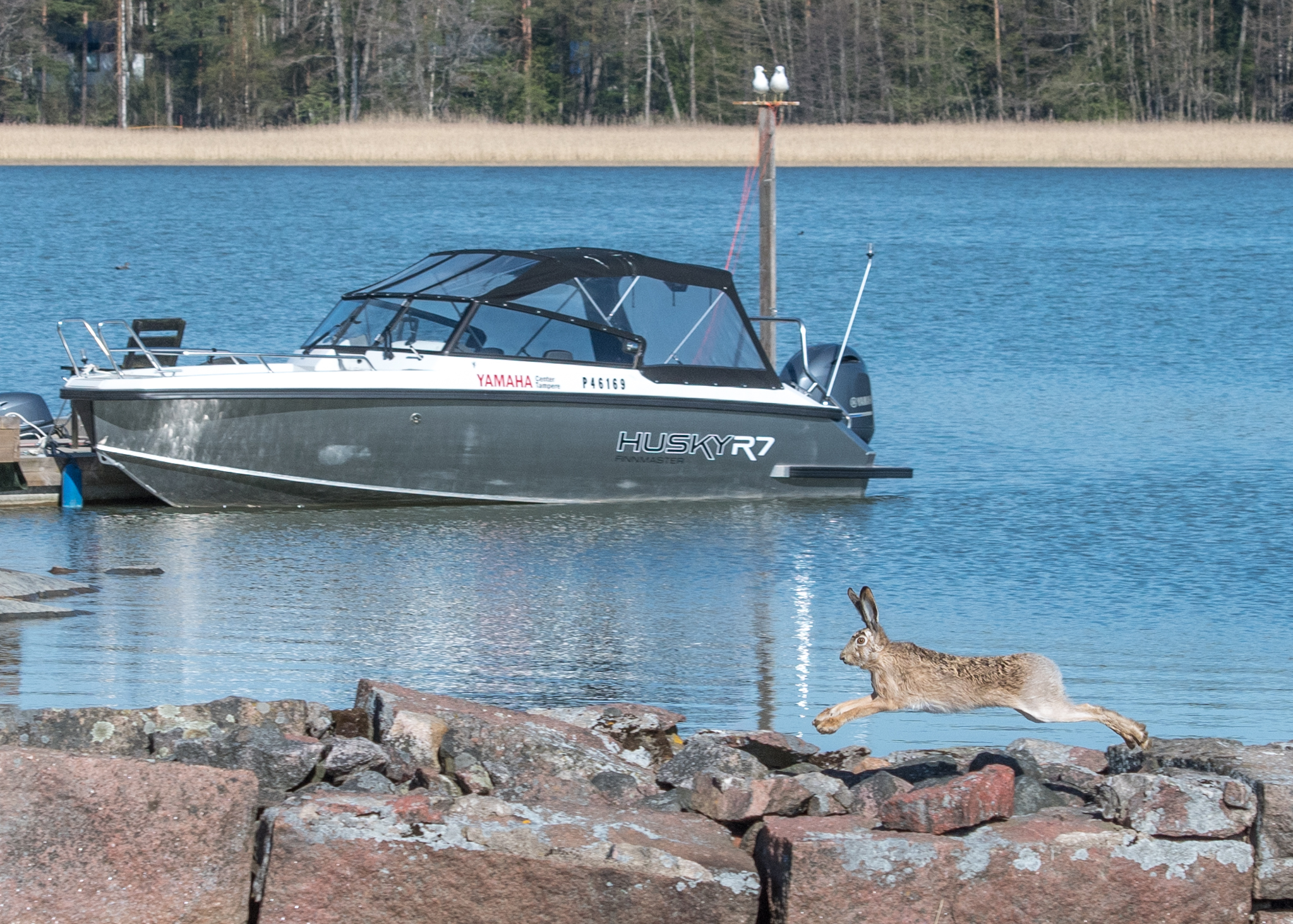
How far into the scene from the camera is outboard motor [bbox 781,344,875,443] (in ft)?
45.4

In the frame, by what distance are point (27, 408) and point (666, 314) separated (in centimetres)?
499

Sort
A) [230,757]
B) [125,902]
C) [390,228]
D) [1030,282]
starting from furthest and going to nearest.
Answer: [390,228]
[1030,282]
[230,757]
[125,902]

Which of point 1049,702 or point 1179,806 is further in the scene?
point 1049,702

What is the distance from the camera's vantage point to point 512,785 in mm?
5461

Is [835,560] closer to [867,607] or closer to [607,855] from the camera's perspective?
[867,607]

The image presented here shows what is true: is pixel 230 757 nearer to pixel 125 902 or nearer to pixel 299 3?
pixel 125 902

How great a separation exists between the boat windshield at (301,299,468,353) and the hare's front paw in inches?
282

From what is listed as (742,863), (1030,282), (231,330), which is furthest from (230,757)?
(1030,282)

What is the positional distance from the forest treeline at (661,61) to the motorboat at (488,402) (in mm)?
56820

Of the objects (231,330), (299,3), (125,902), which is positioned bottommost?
(125,902)

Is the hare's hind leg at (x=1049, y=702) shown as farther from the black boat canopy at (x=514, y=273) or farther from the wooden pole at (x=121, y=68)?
the wooden pole at (x=121, y=68)

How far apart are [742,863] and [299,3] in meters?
74.8

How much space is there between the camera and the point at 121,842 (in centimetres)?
464

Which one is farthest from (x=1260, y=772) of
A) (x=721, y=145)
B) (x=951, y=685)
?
(x=721, y=145)
